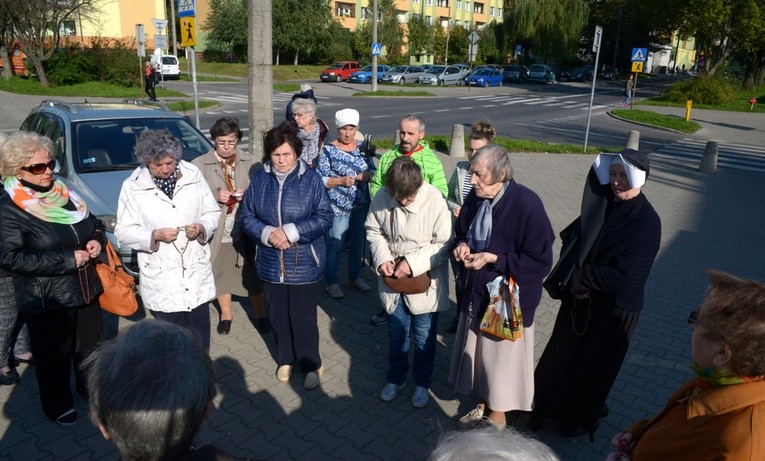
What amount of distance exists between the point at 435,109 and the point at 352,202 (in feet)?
77.4

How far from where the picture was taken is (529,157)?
645 inches

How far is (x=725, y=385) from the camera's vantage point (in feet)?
6.69

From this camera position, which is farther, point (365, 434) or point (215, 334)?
point (215, 334)

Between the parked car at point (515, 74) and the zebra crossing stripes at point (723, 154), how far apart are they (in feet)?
103

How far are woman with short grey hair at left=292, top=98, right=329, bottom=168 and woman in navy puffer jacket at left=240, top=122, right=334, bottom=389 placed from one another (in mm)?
1424

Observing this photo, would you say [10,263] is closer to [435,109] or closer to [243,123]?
[243,123]

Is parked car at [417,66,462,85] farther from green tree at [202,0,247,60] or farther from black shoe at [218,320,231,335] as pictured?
black shoe at [218,320,231,335]

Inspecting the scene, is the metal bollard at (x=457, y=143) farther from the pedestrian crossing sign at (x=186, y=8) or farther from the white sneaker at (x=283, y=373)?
the white sneaker at (x=283, y=373)

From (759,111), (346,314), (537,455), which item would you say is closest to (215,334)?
(346,314)

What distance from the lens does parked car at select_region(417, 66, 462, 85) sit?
44.0m

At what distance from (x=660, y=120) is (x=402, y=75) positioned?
2196 centimetres

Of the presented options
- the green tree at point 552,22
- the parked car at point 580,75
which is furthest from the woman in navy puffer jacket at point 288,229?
the parked car at point 580,75

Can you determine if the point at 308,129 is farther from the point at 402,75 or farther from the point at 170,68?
the point at 402,75

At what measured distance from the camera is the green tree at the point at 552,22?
5228 cm
